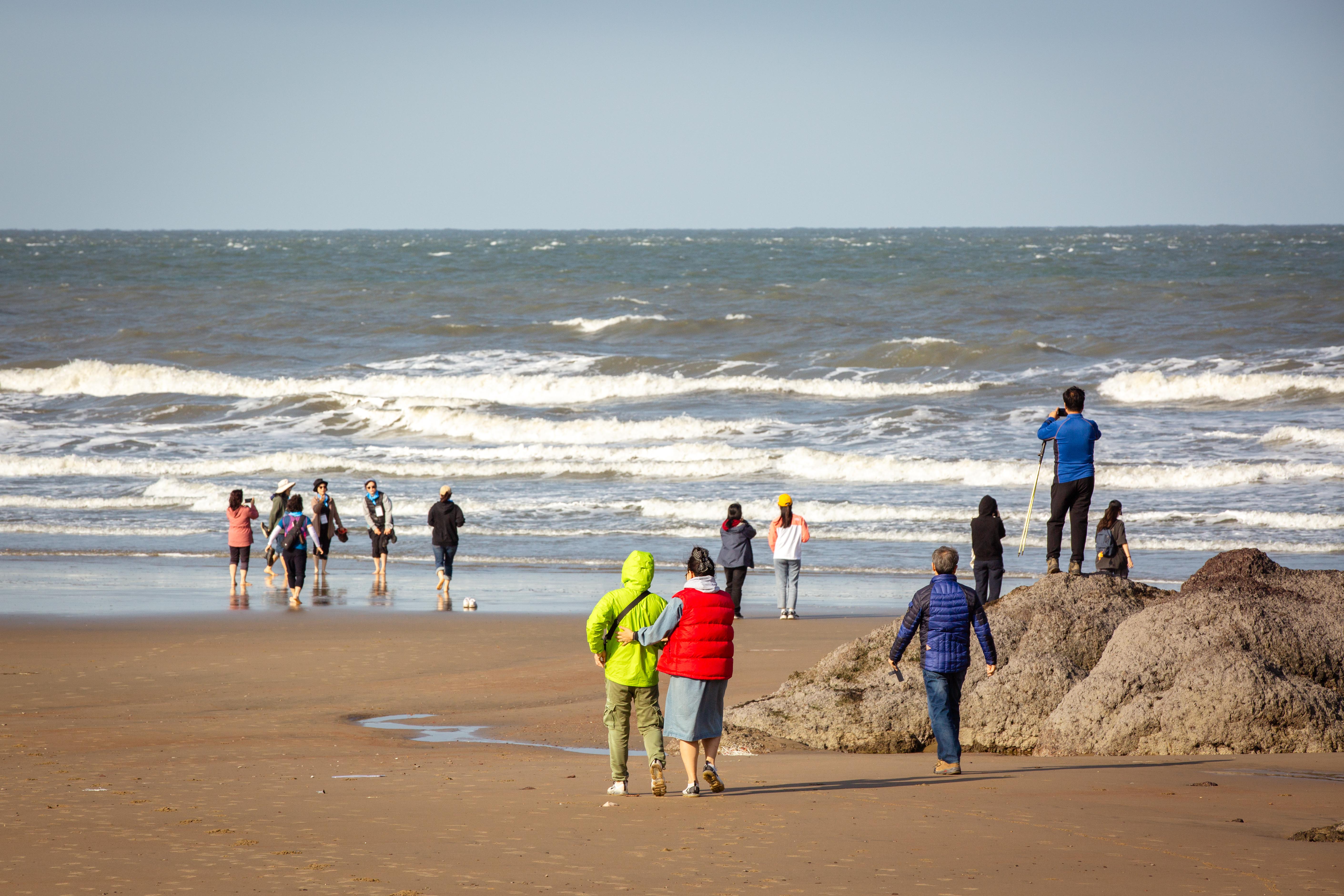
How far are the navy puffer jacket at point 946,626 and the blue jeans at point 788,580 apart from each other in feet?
23.7

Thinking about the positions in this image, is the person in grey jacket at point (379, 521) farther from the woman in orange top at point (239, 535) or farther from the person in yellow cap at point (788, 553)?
the person in yellow cap at point (788, 553)

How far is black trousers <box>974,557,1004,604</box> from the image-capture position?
1290 cm

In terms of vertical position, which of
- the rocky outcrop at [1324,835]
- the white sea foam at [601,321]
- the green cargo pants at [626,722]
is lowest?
the rocky outcrop at [1324,835]

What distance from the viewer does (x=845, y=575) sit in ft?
58.4

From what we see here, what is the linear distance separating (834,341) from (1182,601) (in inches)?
1297

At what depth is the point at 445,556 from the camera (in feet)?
52.5

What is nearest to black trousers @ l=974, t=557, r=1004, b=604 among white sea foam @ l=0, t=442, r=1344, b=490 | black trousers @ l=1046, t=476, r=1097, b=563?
black trousers @ l=1046, t=476, r=1097, b=563

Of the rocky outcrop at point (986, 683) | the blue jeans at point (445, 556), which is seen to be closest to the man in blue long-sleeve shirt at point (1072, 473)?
the rocky outcrop at point (986, 683)

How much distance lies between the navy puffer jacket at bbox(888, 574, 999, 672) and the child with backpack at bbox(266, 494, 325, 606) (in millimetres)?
9939

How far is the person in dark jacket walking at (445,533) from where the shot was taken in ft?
52.4

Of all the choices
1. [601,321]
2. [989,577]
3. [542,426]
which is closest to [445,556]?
[989,577]

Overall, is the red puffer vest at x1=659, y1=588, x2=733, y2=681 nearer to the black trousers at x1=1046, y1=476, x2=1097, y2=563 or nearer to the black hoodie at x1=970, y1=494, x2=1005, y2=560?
the black trousers at x1=1046, y1=476, x2=1097, y2=563

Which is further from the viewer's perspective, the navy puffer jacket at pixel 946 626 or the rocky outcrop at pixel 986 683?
the rocky outcrop at pixel 986 683

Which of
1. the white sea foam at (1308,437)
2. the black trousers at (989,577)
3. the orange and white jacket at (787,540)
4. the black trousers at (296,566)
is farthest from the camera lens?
the white sea foam at (1308,437)
